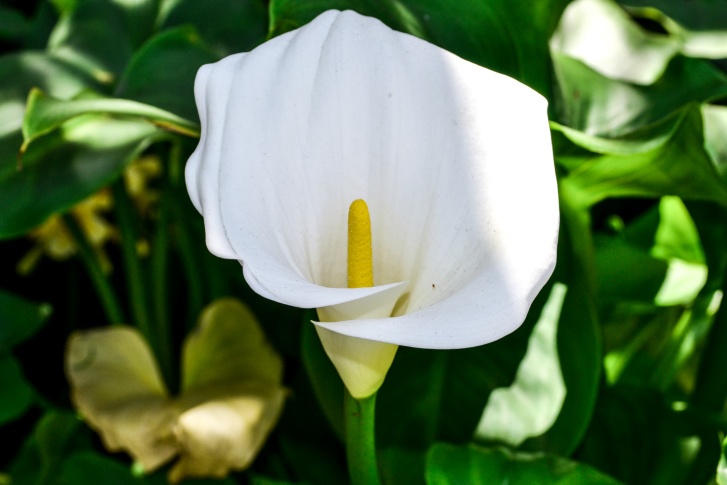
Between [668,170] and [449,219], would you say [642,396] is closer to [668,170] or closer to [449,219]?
[668,170]

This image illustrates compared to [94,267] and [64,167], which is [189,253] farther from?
[64,167]

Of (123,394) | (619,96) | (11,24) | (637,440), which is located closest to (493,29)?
(619,96)

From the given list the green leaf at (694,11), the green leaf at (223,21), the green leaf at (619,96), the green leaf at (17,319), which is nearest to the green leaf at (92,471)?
the green leaf at (17,319)

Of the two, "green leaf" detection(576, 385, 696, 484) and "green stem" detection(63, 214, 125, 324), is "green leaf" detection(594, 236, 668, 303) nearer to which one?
"green leaf" detection(576, 385, 696, 484)

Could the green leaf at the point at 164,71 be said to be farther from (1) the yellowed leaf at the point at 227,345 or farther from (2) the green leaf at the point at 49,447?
(2) the green leaf at the point at 49,447

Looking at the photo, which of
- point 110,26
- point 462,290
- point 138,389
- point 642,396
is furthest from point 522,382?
point 110,26

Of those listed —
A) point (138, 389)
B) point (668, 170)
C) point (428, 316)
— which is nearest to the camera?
point (428, 316)

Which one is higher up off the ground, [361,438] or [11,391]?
[361,438]
